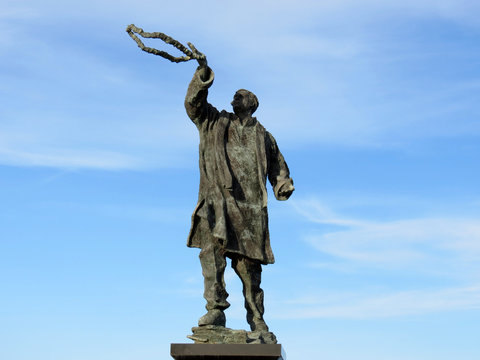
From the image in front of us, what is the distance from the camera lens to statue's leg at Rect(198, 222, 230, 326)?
9.81 meters

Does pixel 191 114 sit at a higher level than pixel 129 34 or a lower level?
lower

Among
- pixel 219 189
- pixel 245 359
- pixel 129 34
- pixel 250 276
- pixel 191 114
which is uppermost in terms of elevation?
pixel 129 34

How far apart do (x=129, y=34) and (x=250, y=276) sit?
3.28 meters

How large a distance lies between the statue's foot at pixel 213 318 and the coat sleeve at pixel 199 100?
236 cm

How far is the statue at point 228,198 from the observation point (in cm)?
991

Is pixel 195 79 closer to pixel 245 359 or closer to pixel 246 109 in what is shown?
pixel 246 109

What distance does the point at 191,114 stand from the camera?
408 inches

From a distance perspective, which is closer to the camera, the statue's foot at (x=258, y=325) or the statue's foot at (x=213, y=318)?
the statue's foot at (x=213, y=318)

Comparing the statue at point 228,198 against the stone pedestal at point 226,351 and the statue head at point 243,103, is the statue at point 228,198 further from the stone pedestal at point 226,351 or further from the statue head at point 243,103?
the stone pedestal at point 226,351

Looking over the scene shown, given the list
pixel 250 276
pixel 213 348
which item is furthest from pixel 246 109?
pixel 213 348

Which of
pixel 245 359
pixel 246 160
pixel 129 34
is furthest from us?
pixel 246 160

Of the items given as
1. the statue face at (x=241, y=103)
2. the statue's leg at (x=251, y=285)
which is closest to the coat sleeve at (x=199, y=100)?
the statue face at (x=241, y=103)

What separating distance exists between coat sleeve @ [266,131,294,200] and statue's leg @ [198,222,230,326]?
127 centimetres

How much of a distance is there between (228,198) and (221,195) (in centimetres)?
10
